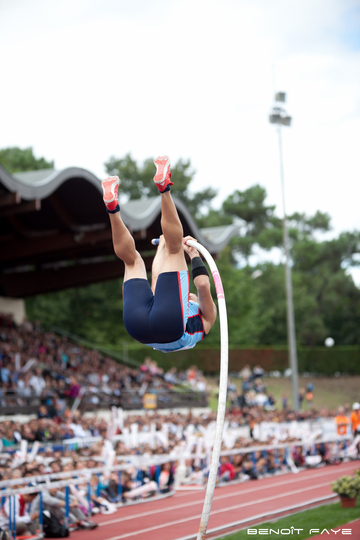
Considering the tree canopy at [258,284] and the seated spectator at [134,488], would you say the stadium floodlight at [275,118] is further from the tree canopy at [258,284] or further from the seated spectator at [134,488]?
the tree canopy at [258,284]

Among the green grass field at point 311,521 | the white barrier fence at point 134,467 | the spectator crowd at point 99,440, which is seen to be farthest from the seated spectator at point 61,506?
the green grass field at point 311,521

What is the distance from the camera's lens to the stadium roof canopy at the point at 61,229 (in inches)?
677

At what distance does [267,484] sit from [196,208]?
39.9m

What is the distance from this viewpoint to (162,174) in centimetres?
463

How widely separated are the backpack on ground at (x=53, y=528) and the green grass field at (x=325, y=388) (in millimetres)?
27123

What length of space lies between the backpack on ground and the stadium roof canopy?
356 inches

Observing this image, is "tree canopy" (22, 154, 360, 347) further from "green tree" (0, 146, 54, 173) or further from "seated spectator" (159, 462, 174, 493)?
"seated spectator" (159, 462, 174, 493)

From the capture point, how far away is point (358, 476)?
949 cm

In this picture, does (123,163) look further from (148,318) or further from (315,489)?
(148,318)

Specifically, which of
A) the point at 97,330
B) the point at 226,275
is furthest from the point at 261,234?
the point at 97,330

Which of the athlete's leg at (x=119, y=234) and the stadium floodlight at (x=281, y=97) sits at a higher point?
the stadium floodlight at (x=281, y=97)

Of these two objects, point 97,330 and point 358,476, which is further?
point 97,330

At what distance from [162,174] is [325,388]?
3683cm

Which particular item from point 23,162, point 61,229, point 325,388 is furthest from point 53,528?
point 23,162
